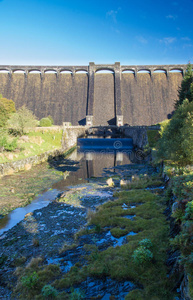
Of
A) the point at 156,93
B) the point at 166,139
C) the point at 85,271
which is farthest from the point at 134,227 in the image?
the point at 156,93

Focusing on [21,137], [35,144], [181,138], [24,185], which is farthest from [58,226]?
[21,137]

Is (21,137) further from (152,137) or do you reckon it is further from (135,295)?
(135,295)

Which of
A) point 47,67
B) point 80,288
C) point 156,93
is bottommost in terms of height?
point 80,288

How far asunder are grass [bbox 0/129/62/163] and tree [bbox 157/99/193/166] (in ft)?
55.4

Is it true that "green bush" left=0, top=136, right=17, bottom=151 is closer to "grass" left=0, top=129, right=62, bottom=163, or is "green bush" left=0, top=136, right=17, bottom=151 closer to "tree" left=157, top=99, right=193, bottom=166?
"grass" left=0, top=129, right=62, bottom=163

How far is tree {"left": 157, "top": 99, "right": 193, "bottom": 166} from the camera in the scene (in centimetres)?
1761

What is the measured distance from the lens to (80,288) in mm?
6973

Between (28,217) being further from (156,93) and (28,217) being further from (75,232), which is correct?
(156,93)

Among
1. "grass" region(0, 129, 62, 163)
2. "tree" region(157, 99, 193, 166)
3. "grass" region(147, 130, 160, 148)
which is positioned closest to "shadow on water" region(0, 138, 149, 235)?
"grass" region(147, 130, 160, 148)

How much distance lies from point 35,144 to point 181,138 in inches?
890

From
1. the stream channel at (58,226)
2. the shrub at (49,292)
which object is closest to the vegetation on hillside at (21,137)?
the stream channel at (58,226)

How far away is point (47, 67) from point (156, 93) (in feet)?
122

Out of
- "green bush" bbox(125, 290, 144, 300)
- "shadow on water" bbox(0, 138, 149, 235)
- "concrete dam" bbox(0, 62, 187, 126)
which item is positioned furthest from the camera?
"concrete dam" bbox(0, 62, 187, 126)

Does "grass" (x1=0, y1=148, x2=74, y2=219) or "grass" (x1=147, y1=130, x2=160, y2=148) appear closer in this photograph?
"grass" (x1=0, y1=148, x2=74, y2=219)
